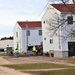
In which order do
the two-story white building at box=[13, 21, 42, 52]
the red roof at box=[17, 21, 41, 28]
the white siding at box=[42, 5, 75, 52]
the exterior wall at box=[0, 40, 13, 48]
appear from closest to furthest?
the white siding at box=[42, 5, 75, 52] < the two-story white building at box=[13, 21, 42, 52] < the red roof at box=[17, 21, 41, 28] < the exterior wall at box=[0, 40, 13, 48]

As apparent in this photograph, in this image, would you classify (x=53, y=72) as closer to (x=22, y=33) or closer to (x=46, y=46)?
(x=46, y=46)

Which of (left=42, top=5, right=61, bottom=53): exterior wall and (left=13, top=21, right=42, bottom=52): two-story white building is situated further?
(left=13, top=21, right=42, bottom=52): two-story white building

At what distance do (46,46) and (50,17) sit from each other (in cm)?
589

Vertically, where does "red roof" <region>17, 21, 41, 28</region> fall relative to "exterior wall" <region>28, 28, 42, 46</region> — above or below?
above

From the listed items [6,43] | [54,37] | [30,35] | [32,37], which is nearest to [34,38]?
[32,37]

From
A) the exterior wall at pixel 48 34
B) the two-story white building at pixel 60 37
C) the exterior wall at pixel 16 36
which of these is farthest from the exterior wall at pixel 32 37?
the two-story white building at pixel 60 37

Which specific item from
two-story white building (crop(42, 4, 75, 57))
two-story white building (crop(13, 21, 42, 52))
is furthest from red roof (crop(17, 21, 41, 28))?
two-story white building (crop(42, 4, 75, 57))

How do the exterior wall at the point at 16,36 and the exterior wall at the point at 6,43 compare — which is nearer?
the exterior wall at the point at 16,36

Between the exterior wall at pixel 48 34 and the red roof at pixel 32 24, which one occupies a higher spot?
the red roof at pixel 32 24

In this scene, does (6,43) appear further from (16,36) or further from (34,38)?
(34,38)

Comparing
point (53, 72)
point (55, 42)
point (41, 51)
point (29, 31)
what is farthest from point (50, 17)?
point (53, 72)

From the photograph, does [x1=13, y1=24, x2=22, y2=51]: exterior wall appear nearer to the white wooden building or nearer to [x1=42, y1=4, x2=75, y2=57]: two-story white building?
[x1=42, y1=4, x2=75, y2=57]: two-story white building

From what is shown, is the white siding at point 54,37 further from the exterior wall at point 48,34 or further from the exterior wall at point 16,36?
the exterior wall at point 16,36

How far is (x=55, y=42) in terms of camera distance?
2340 inches
